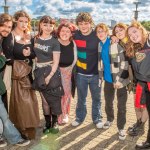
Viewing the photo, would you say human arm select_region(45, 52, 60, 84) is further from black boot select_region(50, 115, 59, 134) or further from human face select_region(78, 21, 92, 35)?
black boot select_region(50, 115, 59, 134)

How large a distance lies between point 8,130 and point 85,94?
5.02ft

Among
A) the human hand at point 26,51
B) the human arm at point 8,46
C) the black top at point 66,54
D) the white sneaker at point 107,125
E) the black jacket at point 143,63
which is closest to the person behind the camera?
the black jacket at point 143,63

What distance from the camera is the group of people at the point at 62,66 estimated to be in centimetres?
430

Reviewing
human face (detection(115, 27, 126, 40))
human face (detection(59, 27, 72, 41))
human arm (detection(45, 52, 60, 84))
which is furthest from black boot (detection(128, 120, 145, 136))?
human face (detection(59, 27, 72, 41))

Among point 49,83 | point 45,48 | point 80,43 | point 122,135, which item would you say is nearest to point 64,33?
point 80,43

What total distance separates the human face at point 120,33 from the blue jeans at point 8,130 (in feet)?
→ 6.60

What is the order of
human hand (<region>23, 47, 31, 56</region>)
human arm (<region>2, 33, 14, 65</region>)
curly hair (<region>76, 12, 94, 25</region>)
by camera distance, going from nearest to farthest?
human arm (<region>2, 33, 14, 65</region>) < human hand (<region>23, 47, 31, 56</region>) < curly hair (<region>76, 12, 94, 25</region>)

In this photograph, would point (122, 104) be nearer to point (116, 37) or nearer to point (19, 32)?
point (116, 37)

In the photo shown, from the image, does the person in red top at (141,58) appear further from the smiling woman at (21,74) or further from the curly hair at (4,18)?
the curly hair at (4,18)

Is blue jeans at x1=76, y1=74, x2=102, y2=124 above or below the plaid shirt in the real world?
below

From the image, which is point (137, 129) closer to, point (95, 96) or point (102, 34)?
point (95, 96)

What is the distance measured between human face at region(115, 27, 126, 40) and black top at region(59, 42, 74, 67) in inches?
30.6

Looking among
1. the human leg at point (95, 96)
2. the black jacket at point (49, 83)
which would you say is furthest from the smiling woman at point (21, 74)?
the human leg at point (95, 96)

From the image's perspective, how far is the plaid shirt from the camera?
449 cm
